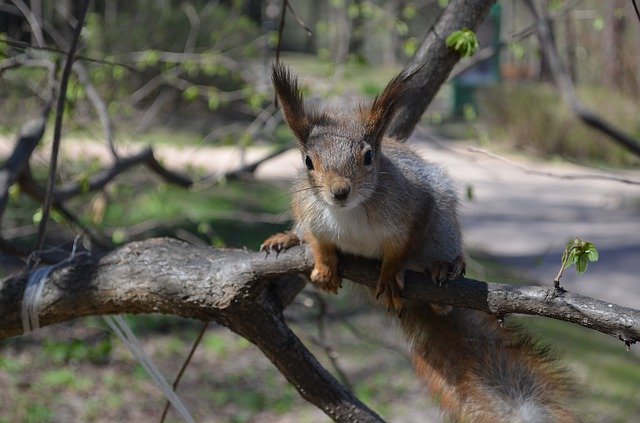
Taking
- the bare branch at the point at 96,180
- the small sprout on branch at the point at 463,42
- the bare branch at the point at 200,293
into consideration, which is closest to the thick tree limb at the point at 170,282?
the bare branch at the point at 200,293

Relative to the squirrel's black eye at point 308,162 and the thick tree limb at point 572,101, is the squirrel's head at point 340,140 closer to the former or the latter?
the squirrel's black eye at point 308,162

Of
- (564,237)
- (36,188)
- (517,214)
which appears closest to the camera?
(36,188)

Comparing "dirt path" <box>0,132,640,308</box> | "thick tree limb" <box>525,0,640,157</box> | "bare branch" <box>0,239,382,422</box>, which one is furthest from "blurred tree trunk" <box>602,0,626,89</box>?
"bare branch" <box>0,239,382,422</box>

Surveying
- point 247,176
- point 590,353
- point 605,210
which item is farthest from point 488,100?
A: point 247,176

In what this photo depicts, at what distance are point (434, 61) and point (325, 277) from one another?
687 millimetres

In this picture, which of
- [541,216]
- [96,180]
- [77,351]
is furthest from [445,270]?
[541,216]

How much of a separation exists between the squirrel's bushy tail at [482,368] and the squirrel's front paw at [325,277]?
0.77ft

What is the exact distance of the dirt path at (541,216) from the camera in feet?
19.6

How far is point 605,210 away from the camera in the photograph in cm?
818

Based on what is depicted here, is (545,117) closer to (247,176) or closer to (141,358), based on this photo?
(247,176)

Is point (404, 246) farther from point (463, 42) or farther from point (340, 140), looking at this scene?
point (463, 42)

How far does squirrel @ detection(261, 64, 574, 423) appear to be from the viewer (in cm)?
173

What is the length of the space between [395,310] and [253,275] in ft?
1.10

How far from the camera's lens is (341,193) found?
175 centimetres
